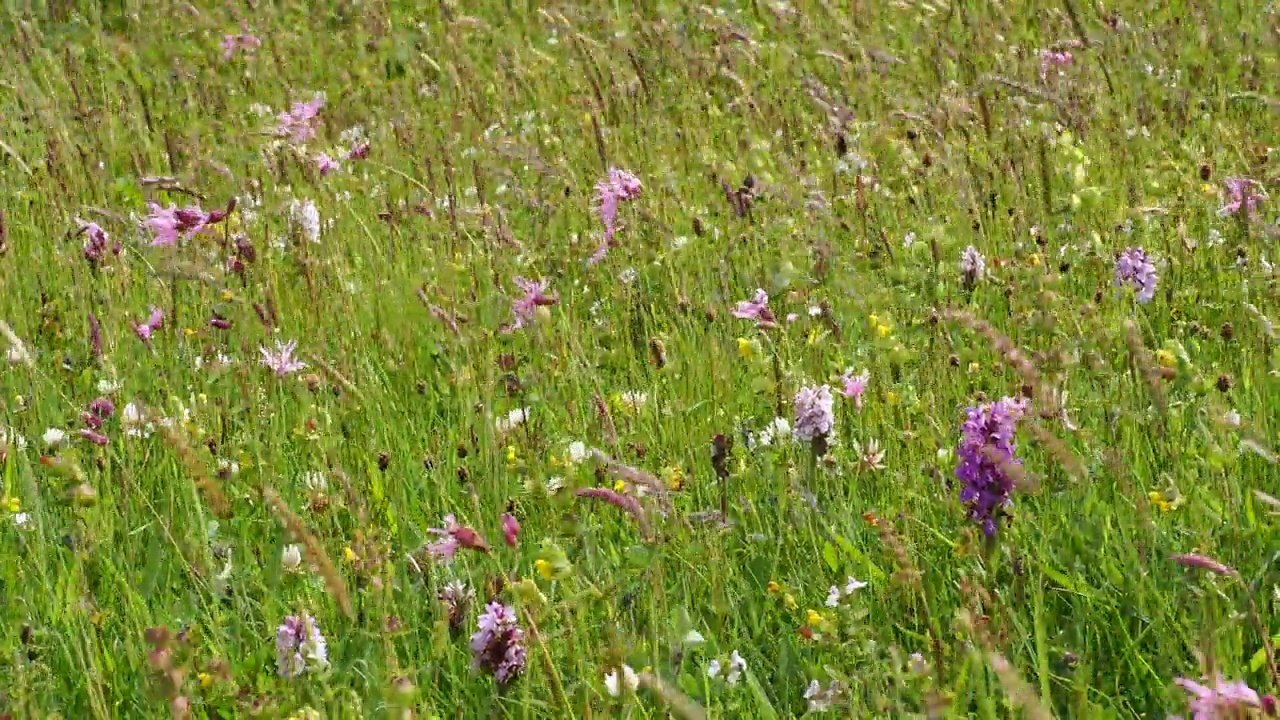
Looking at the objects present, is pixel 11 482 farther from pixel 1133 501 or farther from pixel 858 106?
pixel 858 106

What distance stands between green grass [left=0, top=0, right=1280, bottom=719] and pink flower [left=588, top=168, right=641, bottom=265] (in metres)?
0.08

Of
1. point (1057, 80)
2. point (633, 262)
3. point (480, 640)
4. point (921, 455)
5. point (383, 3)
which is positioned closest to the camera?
point (480, 640)

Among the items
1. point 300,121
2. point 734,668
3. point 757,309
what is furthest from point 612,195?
point 734,668

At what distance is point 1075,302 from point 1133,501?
45.9 inches

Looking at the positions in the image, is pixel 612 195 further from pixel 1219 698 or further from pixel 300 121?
pixel 1219 698

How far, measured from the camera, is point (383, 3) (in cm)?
732

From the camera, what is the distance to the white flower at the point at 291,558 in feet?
7.05

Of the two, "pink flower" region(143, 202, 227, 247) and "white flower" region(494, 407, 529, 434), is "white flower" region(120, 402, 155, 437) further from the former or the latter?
"white flower" region(494, 407, 529, 434)

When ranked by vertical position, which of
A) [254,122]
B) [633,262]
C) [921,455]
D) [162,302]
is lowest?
[254,122]

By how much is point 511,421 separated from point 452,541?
559mm

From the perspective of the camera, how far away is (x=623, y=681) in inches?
62.7

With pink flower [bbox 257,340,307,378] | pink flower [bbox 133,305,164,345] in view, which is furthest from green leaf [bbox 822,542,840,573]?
pink flower [bbox 133,305,164,345]

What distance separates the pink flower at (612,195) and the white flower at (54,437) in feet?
4.21

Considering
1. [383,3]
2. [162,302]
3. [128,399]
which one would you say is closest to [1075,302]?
[128,399]
